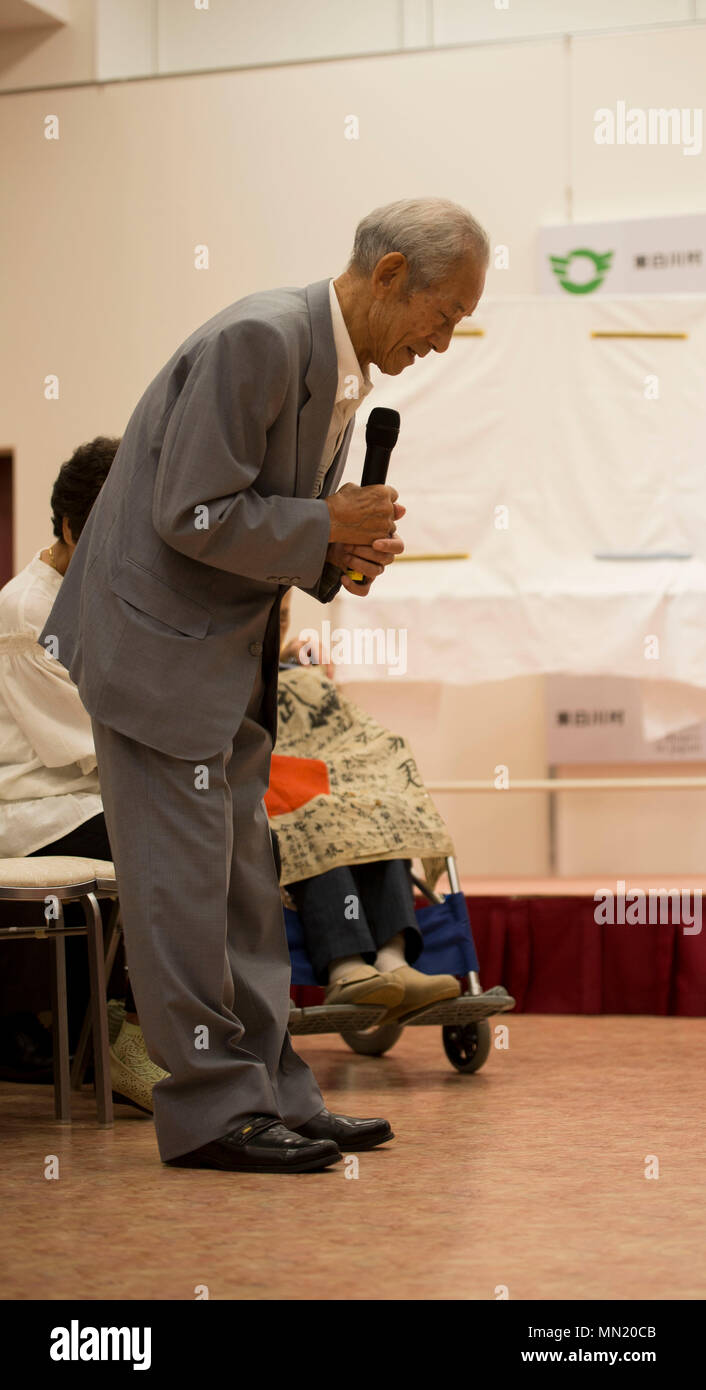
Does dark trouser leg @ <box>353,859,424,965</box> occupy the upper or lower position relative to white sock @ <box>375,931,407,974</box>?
upper

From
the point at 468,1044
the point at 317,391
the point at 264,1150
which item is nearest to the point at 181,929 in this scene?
the point at 264,1150

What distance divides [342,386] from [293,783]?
3.71ft

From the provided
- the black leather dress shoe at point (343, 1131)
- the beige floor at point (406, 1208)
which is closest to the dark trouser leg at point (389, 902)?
the beige floor at point (406, 1208)

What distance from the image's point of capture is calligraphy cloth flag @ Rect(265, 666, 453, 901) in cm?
258

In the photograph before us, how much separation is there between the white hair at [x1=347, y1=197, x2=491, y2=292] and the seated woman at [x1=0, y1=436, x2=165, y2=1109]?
2.86 feet

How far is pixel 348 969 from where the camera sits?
2.46 m

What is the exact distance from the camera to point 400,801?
8.89 feet

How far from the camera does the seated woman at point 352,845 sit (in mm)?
2441

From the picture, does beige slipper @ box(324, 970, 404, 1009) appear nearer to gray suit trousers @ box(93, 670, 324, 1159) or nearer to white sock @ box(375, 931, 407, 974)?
white sock @ box(375, 931, 407, 974)

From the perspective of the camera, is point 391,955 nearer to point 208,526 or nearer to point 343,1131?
point 343,1131

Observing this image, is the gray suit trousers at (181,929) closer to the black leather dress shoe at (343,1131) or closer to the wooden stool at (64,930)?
the black leather dress shoe at (343,1131)

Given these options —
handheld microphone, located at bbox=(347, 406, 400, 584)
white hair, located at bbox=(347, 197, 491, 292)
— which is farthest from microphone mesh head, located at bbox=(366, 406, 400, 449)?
white hair, located at bbox=(347, 197, 491, 292)

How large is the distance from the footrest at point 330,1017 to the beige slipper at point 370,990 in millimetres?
14
